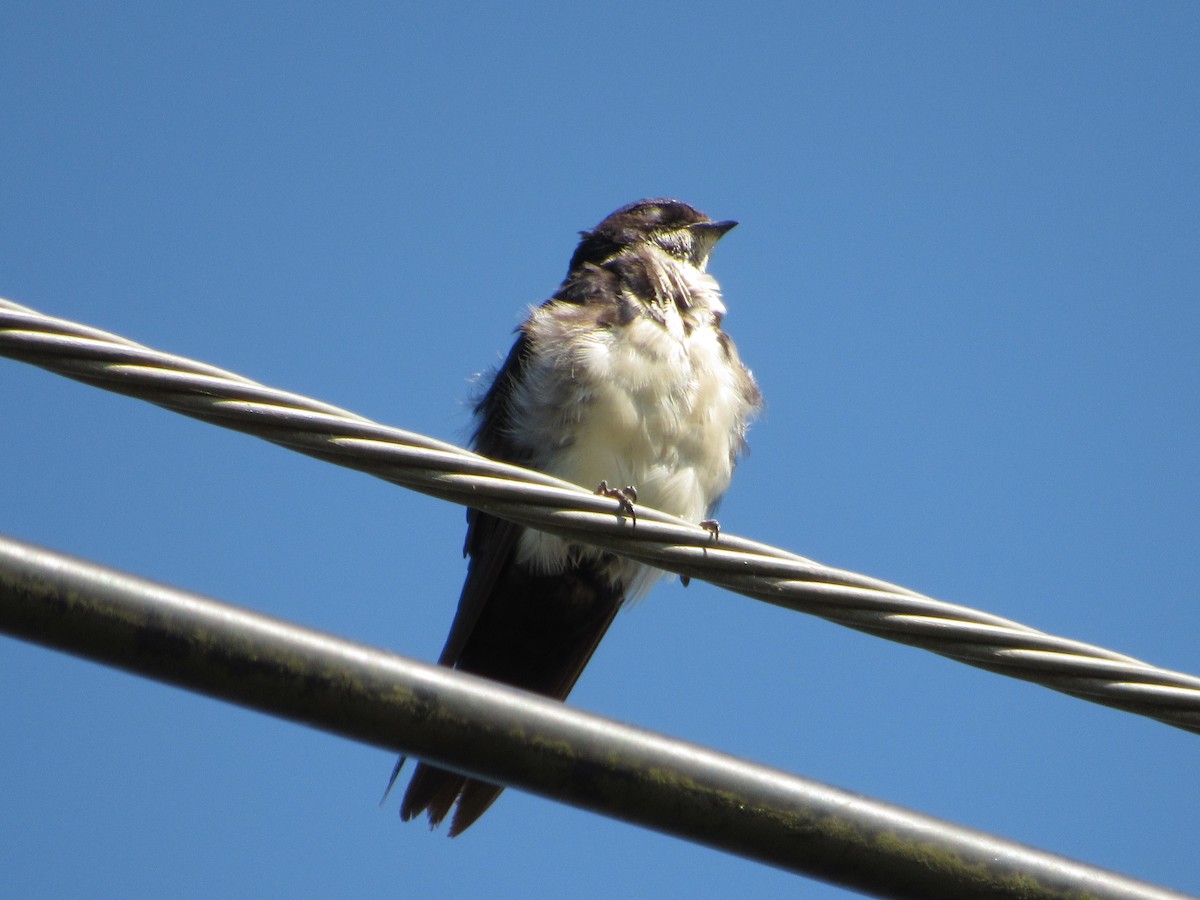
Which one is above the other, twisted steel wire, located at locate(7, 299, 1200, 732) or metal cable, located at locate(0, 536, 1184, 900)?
twisted steel wire, located at locate(7, 299, 1200, 732)

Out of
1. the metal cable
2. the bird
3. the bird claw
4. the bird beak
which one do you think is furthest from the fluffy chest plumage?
the metal cable

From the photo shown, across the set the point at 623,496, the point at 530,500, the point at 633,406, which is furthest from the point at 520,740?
the point at 633,406

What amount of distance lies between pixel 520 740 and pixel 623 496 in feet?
9.56

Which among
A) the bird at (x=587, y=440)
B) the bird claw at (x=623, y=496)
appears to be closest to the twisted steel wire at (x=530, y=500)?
the bird claw at (x=623, y=496)

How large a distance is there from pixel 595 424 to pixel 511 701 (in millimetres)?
3590

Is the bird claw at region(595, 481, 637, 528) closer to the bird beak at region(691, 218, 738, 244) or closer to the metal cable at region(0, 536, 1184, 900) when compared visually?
the metal cable at region(0, 536, 1184, 900)

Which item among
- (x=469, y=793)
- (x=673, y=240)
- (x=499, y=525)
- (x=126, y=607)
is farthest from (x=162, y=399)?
(x=673, y=240)

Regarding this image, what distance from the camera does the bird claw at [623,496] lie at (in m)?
2.51

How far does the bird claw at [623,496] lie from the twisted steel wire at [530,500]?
64 mm

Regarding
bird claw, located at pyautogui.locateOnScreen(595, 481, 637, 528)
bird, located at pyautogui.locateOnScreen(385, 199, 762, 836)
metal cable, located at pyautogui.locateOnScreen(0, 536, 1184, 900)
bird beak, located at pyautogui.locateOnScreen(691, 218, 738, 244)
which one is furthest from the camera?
bird beak, located at pyautogui.locateOnScreen(691, 218, 738, 244)

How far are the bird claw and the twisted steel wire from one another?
0.06 m

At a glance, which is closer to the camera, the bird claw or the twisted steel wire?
the twisted steel wire

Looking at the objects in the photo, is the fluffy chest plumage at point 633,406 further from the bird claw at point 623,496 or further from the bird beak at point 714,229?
the bird beak at point 714,229

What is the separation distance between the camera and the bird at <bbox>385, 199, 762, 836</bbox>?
550 centimetres
